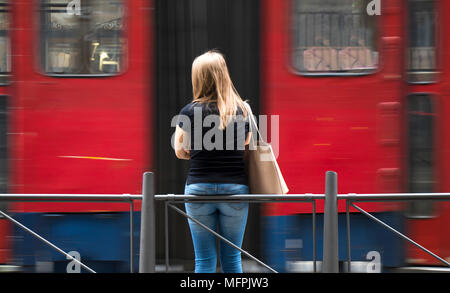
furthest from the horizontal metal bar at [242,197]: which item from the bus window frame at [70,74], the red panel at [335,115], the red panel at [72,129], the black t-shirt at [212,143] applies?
the bus window frame at [70,74]

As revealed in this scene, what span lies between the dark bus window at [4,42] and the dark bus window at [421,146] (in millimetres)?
3563

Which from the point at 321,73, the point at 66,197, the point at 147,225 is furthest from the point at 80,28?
the point at 321,73

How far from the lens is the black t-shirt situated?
429 centimetres

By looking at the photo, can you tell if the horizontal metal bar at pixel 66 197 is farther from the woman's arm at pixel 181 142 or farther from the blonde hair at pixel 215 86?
the blonde hair at pixel 215 86

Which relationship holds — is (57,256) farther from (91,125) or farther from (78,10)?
(78,10)

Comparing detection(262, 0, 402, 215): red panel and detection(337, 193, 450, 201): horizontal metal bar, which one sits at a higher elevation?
detection(262, 0, 402, 215): red panel

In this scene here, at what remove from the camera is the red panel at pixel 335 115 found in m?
5.66

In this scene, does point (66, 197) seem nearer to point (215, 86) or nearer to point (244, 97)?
point (215, 86)

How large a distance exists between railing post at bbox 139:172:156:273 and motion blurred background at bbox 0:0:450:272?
932 mm

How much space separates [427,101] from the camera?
5.73m

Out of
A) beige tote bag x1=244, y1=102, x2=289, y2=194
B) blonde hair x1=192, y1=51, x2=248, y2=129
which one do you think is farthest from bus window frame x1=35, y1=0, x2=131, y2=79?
beige tote bag x1=244, y1=102, x2=289, y2=194

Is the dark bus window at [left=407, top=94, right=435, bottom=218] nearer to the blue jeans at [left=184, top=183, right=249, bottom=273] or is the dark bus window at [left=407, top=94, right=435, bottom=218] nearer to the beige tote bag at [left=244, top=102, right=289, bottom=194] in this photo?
the beige tote bag at [left=244, top=102, right=289, bottom=194]

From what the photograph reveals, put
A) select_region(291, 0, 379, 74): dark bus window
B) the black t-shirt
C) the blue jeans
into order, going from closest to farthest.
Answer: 1. the black t-shirt
2. the blue jeans
3. select_region(291, 0, 379, 74): dark bus window

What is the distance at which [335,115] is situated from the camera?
570 centimetres
